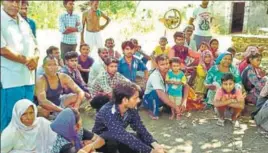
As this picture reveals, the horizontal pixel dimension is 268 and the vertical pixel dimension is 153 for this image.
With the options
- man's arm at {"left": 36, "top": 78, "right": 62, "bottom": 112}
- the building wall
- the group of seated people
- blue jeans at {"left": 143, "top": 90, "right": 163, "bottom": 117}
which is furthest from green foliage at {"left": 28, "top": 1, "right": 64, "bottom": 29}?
man's arm at {"left": 36, "top": 78, "right": 62, "bottom": 112}

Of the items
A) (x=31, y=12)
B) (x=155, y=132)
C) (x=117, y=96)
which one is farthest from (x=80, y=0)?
(x=117, y=96)

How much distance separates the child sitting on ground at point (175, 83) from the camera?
211 inches

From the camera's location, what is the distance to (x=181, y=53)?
6.31m

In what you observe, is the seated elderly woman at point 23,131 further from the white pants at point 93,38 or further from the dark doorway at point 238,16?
the dark doorway at point 238,16

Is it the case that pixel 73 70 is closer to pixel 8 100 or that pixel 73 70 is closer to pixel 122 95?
pixel 8 100

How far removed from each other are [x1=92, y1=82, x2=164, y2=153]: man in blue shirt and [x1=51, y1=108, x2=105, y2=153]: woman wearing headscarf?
0.11 metres

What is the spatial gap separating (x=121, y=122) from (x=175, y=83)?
1.76m

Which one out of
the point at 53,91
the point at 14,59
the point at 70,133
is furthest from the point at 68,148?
the point at 53,91

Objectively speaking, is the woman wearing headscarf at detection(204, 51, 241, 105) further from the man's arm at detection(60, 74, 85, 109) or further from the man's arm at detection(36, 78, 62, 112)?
the man's arm at detection(36, 78, 62, 112)

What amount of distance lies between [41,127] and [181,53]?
3053mm

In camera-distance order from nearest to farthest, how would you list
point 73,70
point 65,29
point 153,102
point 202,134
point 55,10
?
1. point 202,134
2. point 153,102
3. point 73,70
4. point 65,29
5. point 55,10

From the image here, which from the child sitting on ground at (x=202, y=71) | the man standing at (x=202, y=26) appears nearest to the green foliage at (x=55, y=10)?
the man standing at (x=202, y=26)

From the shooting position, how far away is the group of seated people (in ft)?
11.8

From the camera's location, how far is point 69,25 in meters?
6.66
